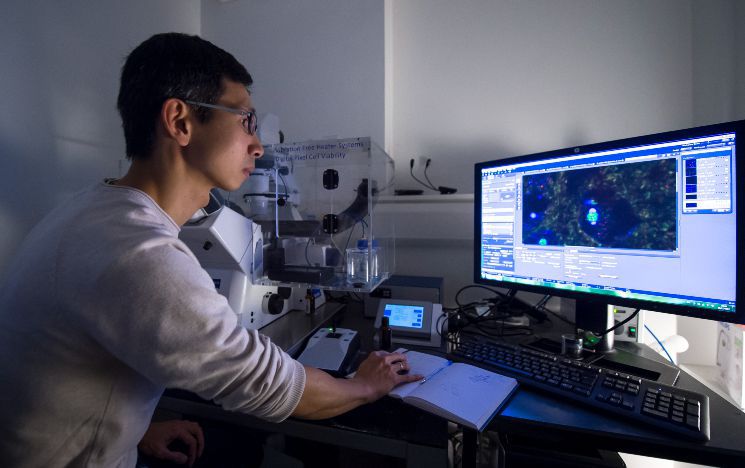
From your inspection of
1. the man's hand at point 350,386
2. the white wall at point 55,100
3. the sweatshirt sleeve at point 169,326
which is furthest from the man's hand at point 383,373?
the white wall at point 55,100

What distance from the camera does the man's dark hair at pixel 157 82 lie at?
26.2 inches

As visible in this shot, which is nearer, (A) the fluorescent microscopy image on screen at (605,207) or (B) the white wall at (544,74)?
(A) the fluorescent microscopy image on screen at (605,207)

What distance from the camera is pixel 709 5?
4.14 ft

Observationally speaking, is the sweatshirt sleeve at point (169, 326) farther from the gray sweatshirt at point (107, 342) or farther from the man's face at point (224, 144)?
the man's face at point (224, 144)

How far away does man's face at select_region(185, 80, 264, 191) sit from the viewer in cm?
69

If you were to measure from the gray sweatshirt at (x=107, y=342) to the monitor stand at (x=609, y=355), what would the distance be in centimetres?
78

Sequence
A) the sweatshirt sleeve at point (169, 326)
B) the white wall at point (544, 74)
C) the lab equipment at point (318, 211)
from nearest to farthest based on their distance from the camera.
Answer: the sweatshirt sleeve at point (169, 326), the lab equipment at point (318, 211), the white wall at point (544, 74)

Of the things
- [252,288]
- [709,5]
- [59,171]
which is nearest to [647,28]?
[709,5]

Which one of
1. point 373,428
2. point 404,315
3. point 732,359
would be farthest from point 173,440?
point 732,359

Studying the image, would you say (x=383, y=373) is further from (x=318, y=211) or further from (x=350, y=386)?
(x=318, y=211)

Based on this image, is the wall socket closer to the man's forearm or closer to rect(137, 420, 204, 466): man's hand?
the man's forearm

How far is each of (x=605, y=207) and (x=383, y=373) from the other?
704 millimetres

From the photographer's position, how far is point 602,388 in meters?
0.65

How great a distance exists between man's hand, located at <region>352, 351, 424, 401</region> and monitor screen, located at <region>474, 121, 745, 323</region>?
1.57ft
